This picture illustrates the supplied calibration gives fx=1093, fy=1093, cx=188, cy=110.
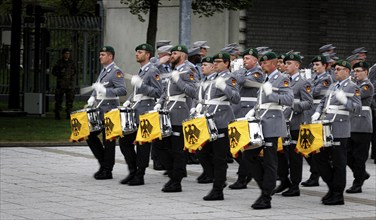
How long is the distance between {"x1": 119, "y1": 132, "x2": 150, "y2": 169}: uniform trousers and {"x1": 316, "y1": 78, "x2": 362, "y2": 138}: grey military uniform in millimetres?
2901

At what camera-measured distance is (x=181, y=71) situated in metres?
15.5

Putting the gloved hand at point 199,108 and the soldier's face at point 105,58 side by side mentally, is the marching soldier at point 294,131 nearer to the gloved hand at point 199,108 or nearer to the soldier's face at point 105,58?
the gloved hand at point 199,108

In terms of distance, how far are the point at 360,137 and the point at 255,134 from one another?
3.13 m

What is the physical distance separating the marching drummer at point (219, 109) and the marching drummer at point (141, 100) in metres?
1.57

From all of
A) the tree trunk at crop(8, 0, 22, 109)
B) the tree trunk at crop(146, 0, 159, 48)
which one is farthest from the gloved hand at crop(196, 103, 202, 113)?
the tree trunk at crop(146, 0, 159, 48)

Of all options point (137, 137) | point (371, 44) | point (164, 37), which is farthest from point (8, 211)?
point (371, 44)

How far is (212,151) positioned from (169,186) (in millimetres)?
1057

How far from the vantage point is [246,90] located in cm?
1666

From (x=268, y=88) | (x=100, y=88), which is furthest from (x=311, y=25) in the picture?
(x=268, y=88)

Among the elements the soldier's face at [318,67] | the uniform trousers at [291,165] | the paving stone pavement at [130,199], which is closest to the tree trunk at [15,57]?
the paving stone pavement at [130,199]

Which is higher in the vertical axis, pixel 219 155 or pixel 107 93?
pixel 107 93

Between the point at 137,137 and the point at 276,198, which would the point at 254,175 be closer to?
the point at 276,198

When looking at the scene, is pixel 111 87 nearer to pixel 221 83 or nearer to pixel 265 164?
pixel 221 83

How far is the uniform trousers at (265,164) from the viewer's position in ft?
45.6
